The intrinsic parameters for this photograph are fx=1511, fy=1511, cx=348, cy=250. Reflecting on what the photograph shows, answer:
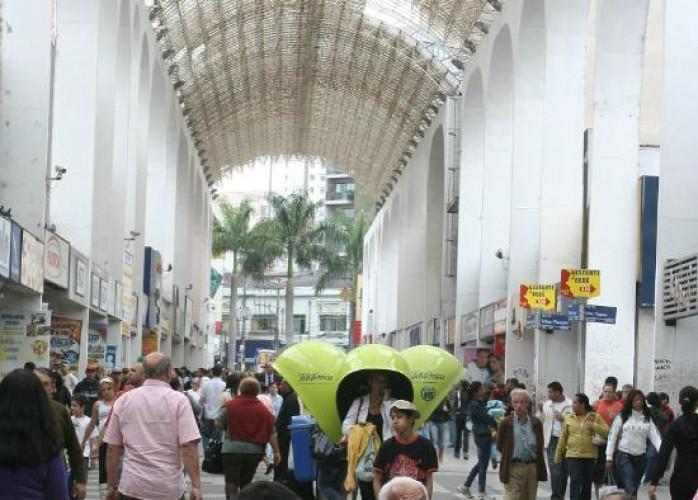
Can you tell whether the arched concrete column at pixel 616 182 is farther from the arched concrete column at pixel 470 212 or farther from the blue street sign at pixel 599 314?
the arched concrete column at pixel 470 212

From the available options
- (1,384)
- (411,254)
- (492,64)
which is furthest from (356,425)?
(411,254)

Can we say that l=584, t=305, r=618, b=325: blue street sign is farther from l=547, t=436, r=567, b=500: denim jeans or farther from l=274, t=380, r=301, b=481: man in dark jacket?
l=274, t=380, r=301, b=481: man in dark jacket

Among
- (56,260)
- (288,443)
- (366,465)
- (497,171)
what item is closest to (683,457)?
(366,465)

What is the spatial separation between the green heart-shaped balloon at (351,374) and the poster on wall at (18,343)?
11.5 meters

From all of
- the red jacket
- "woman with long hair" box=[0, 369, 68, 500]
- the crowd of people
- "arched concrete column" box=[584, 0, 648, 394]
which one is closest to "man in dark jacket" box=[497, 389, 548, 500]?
the crowd of people

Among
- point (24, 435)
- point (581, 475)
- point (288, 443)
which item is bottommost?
point (581, 475)

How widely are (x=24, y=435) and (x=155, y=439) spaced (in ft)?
8.57

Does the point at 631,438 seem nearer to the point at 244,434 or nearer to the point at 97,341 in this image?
the point at 244,434

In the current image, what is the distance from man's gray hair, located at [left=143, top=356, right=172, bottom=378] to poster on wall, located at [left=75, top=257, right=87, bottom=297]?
20.6 metres

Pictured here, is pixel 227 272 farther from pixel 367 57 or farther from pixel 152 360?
pixel 152 360

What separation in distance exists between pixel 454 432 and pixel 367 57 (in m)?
27.9

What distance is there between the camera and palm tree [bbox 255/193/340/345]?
298ft

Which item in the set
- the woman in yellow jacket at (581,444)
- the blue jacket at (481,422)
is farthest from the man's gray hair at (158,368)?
the blue jacket at (481,422)

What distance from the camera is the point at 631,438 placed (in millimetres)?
15992
